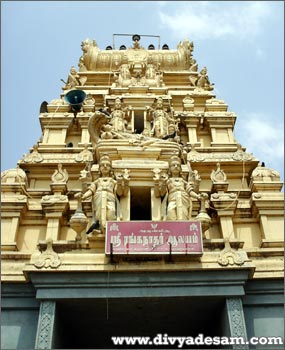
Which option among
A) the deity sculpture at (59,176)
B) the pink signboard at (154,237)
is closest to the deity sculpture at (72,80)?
the deity sculpture at (59,176)

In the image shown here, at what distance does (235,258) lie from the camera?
12.9 m

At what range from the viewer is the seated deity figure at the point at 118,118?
18944mm

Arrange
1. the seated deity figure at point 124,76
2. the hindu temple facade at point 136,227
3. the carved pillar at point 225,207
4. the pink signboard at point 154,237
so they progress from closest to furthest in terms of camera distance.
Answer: the hindu temple facade at point 136,227, the pink signboard at point 154,237, the carved pillar at point 225,207, the seated deity figure at point 124,76

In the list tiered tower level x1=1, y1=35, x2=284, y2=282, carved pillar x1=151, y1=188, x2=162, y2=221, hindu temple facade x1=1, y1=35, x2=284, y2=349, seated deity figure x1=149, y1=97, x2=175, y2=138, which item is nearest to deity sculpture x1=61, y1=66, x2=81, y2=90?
tiered tower level x1=1, y1=35, x2=284, y2=282

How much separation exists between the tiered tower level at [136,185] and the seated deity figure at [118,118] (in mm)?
54

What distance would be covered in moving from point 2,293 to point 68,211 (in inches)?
149

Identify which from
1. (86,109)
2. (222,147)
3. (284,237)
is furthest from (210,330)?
(86,109)

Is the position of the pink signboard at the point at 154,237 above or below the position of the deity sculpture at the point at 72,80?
below

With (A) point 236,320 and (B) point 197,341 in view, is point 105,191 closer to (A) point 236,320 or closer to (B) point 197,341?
→ (B) point 197,341

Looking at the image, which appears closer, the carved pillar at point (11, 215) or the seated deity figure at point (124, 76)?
the carved pillar at point (11, 215)

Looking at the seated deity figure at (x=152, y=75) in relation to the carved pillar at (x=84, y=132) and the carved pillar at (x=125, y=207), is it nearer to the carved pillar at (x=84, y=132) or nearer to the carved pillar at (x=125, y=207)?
the carved pillar at (x=84, y=132)

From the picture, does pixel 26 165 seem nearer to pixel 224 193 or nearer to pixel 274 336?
pixel 224 193

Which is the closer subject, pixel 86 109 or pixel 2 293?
pixel 2 293

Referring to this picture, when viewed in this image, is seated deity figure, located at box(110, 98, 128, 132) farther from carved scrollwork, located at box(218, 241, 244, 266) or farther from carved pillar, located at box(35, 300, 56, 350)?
carved pillar, located at box(35, 300, 56, 350)
